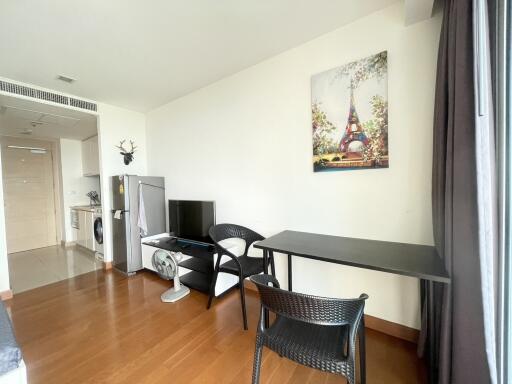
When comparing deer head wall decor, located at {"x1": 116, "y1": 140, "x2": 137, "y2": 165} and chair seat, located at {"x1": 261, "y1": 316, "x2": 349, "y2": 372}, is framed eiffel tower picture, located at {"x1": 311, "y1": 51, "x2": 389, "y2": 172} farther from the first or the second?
deer head wall decor, located at {"x1": 116, "y1": 140, "x2": 137, "y2": 165}

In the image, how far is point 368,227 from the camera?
1.94 meters

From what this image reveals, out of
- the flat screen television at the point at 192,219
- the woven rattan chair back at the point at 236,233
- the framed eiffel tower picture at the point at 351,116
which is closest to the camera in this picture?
the framed eiffel tower picture at the point at 351,116

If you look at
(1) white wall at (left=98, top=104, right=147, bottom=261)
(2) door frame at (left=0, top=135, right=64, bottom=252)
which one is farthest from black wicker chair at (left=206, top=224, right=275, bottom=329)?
(2) door frame at (left=0, top=135, right=64, bottom=252)

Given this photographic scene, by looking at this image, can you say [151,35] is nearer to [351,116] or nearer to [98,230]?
[351,116]

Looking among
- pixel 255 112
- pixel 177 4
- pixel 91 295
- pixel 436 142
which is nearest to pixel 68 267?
pixel 91 295

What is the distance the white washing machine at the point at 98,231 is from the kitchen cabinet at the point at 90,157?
0.97 meters

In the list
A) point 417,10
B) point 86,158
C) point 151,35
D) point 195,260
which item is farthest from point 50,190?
point 417,10

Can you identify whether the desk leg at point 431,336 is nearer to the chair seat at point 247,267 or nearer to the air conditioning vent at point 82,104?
the chair seat at point 247,267

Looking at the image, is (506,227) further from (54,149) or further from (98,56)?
(54,149)

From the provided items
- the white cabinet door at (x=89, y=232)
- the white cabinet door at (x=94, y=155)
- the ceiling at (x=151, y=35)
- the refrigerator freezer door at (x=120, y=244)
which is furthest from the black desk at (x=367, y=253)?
the white cabinet door at (x=94, y=155)

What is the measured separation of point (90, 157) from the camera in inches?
187

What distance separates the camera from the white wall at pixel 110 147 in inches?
138

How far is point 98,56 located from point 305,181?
8.06 feet

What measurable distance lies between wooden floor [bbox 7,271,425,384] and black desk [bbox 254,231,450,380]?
1.81ft
